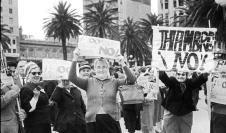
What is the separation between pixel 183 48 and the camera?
8891 mm

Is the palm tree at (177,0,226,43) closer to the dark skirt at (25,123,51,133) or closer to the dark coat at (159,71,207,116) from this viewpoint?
the dark coat at (159,71,207,116)

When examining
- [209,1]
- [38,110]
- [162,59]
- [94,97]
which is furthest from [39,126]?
[209,1]

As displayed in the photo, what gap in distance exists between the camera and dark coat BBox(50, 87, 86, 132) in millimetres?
A: 7859

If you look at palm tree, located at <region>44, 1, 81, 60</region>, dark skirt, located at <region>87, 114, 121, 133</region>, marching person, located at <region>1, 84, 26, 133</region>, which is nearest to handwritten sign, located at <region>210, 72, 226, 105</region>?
dark skirt, located at <region>87, 114, 121, 133</region>

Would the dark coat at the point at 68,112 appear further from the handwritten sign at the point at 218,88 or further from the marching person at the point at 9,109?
the handwritten sign at the point at 218,88

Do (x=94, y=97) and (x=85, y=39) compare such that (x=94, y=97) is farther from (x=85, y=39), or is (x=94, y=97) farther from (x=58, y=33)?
(x=58, y=33)

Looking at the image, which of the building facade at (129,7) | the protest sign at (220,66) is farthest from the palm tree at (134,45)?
the protest sign at (220,66)

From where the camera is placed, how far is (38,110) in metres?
7.78

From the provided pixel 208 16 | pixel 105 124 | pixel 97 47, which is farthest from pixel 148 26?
pixel 105 124

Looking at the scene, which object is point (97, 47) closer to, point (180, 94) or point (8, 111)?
point (8, 111)

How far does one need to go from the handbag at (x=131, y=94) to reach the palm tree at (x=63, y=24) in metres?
42.8

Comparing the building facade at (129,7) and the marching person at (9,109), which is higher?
the building facade at (129,7)

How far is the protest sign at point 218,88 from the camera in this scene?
836cm

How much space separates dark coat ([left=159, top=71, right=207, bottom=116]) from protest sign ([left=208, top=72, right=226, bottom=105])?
1.25 ft
